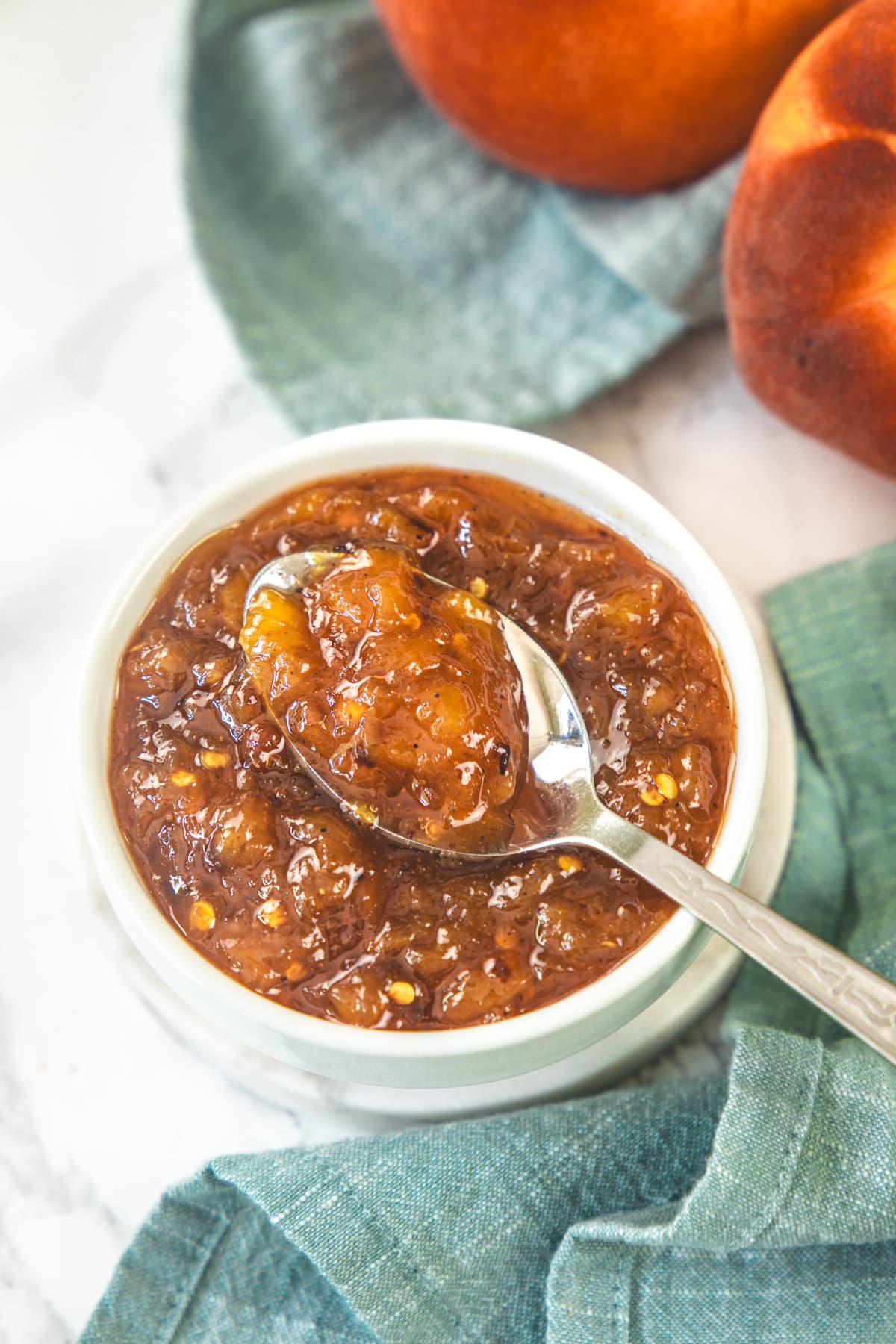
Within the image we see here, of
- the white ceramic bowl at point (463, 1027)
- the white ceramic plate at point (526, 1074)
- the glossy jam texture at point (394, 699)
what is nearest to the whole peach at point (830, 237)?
the white ceramic bowl at point (463, 1027)

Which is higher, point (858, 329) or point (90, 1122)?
point (858, 329)

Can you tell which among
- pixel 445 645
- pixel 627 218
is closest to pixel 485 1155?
pixel 445 645

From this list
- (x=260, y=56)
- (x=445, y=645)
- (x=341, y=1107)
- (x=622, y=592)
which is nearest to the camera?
(x=445, y=645)

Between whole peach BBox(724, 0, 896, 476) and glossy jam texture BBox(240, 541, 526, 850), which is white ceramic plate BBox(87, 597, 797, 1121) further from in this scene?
whole peach BBox(724, 0, 896, 476)

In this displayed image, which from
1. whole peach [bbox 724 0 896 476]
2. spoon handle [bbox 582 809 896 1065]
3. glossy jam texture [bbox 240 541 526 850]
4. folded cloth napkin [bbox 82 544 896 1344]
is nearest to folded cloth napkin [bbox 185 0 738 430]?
whole peach [bbox 724 0 896 476]

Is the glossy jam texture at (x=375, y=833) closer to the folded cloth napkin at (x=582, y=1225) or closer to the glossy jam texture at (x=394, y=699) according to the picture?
the glossy jam texture at (x=394, y=699)

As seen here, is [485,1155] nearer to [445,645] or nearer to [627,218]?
[445,645]

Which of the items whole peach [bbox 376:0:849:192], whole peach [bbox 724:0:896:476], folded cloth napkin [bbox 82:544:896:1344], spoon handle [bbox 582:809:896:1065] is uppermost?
whole peach [bbox 376:0:849:192]
